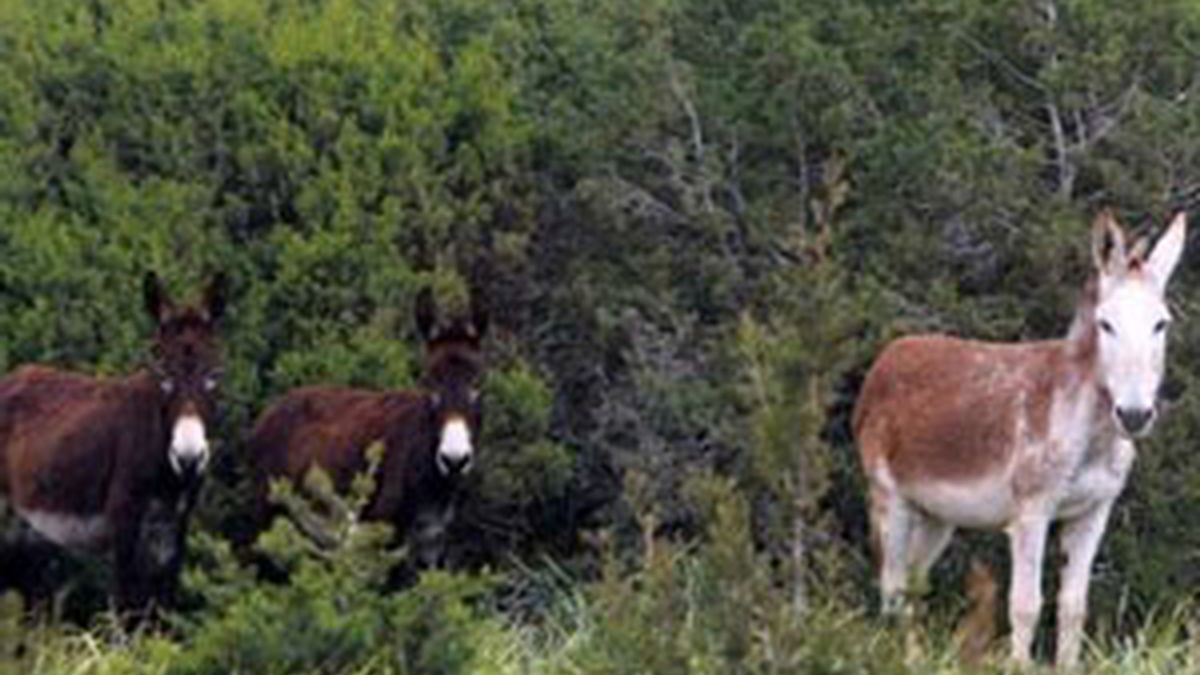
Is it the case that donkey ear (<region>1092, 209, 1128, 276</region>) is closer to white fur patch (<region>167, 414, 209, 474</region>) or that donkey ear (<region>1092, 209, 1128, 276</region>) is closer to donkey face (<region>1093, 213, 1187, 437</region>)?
donkey face (<region>1093, 213, 1187, 437</region>)

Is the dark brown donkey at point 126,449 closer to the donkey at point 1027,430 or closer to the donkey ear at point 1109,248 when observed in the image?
the donkey at point 1027,430

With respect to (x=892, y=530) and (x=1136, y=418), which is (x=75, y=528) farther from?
(x=1136, y=418)

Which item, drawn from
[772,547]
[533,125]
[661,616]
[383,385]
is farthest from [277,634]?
[533,125]

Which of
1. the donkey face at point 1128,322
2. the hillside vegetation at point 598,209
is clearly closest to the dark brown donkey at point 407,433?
the hillside vegetation at point 598,209

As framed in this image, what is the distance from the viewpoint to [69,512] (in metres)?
15.5

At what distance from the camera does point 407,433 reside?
1519 centimetres

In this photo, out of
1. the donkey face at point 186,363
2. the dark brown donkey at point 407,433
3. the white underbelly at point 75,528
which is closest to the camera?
the donkey face at point 186,363

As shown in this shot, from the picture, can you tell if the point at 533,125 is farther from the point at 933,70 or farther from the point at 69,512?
the point at 69,512

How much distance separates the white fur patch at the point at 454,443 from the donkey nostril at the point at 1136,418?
114 inches

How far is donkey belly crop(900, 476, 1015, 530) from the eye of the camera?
14.6m

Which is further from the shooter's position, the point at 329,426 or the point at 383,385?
the point at 383,385

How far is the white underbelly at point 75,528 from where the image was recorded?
15.4 metres

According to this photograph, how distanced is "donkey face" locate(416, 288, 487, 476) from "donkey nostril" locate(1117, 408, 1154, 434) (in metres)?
2.90

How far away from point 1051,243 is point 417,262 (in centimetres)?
313
